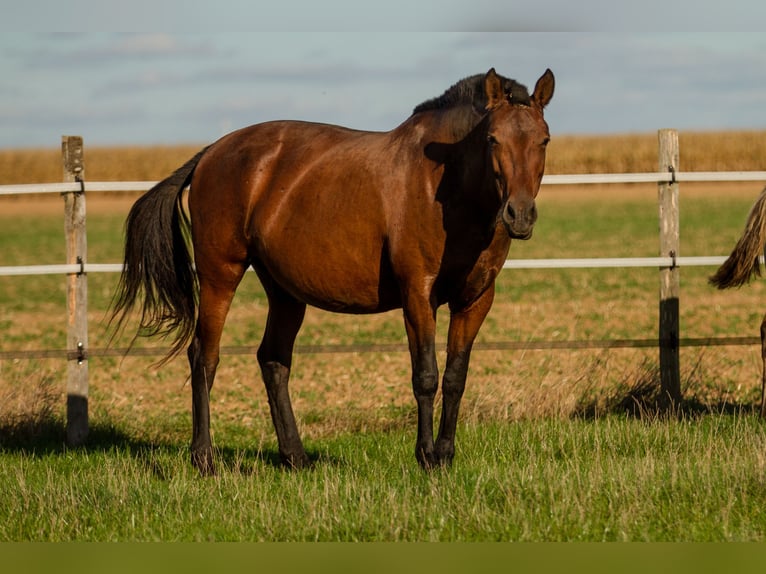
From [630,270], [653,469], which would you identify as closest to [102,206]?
[630,270]

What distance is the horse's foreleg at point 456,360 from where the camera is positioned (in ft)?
20.5

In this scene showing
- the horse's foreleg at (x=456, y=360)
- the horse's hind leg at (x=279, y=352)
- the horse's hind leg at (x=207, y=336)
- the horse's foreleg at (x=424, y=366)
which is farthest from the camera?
the horse's hind leg at (x=279, y=352)

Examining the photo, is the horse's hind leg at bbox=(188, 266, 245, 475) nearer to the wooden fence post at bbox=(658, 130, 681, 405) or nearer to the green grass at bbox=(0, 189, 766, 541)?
the green grass at bbox=(0, 189, 766, 541)

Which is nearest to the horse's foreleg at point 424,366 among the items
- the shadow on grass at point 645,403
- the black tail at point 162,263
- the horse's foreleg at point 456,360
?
the horse's foreleg at point 456,360

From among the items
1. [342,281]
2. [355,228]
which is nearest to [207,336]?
[342,281]

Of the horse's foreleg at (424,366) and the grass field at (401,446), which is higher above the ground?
the horse's foreleg at (424,366)

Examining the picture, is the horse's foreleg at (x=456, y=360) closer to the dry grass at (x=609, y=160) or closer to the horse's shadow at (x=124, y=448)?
the horse's shadow at (x=124, y=448)

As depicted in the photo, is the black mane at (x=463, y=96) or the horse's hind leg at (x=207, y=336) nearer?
the black mane at (x=463, y=96)

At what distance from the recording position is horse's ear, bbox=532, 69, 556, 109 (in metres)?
5.67

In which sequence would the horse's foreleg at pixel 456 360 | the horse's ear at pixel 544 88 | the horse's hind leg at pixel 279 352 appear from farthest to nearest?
the horse's hind leg at pixel 279 352 < the horse's foreleg at pixel 456 360 < the horse's ear at pixel 544 88

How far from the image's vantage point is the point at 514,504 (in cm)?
508

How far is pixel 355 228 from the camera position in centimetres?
628

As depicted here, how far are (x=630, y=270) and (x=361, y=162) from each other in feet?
53.2

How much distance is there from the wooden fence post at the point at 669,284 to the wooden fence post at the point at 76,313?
4727mm
